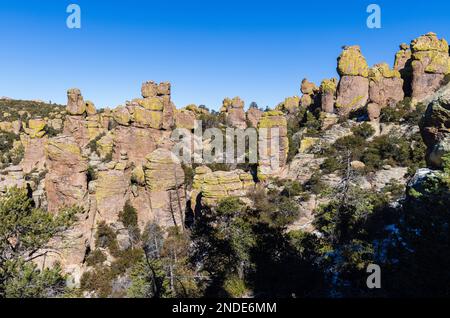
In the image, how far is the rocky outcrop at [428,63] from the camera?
4619cm

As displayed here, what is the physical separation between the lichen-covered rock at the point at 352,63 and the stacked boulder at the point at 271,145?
17147mm

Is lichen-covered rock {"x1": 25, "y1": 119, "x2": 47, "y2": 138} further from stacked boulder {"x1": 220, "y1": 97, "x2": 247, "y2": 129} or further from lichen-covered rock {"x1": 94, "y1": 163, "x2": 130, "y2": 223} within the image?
stacked boulder {"x1": 220, "y1": 97, "x2": 247, "y2": 129}

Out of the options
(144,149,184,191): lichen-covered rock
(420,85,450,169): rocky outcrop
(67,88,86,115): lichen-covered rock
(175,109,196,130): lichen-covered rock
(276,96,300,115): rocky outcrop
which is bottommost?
(144,149,184,191): lichen-covered rock

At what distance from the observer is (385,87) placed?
163 ft

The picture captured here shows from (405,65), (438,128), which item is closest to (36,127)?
(438,128)

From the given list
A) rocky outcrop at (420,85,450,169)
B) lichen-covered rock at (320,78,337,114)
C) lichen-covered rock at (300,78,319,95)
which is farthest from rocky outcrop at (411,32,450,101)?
rocky outcrop at (420,85,450,169)

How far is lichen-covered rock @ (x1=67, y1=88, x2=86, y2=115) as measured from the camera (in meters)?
58.9

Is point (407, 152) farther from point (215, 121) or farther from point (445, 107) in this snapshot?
point (215, 121)

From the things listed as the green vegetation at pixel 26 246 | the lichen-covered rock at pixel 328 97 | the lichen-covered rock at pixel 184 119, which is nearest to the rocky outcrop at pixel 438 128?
the green vegetation at pixel 26 246

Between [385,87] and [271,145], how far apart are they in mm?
22742

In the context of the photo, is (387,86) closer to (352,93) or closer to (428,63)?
(352,93)

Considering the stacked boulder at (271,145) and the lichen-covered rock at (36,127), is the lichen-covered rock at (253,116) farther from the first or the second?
the lichen-covered rock at (36,127)

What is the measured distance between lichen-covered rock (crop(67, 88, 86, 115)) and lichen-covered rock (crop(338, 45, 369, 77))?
47.8 metres
